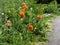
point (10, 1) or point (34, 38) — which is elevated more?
point (10, 1)

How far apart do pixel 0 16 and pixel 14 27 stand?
50 centimetres

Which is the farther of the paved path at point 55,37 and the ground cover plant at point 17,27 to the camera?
the paved path at point 55,37

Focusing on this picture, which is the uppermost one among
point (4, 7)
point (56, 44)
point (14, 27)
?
point (4, 7)

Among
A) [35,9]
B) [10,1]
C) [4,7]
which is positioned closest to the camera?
[4,7]

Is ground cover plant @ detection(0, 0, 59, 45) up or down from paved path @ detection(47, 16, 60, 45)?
up

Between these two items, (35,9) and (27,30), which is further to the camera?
(35,9)

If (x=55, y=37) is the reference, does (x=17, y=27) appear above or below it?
above

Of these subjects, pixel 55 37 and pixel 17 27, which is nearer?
pixel 17 27

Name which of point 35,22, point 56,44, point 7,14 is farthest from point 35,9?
point 56,44

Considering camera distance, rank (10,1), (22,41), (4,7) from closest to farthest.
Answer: (22,41) → (4,7) → (10,1)

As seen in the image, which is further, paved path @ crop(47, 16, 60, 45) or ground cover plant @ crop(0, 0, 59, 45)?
paved path @ crop(47, 16, 60, 45)

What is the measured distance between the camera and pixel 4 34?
6004mm

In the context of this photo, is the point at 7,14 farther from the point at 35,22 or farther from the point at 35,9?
the point at 35,9

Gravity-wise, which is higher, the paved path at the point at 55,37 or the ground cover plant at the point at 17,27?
the ground cover plant at the point at 17,27
